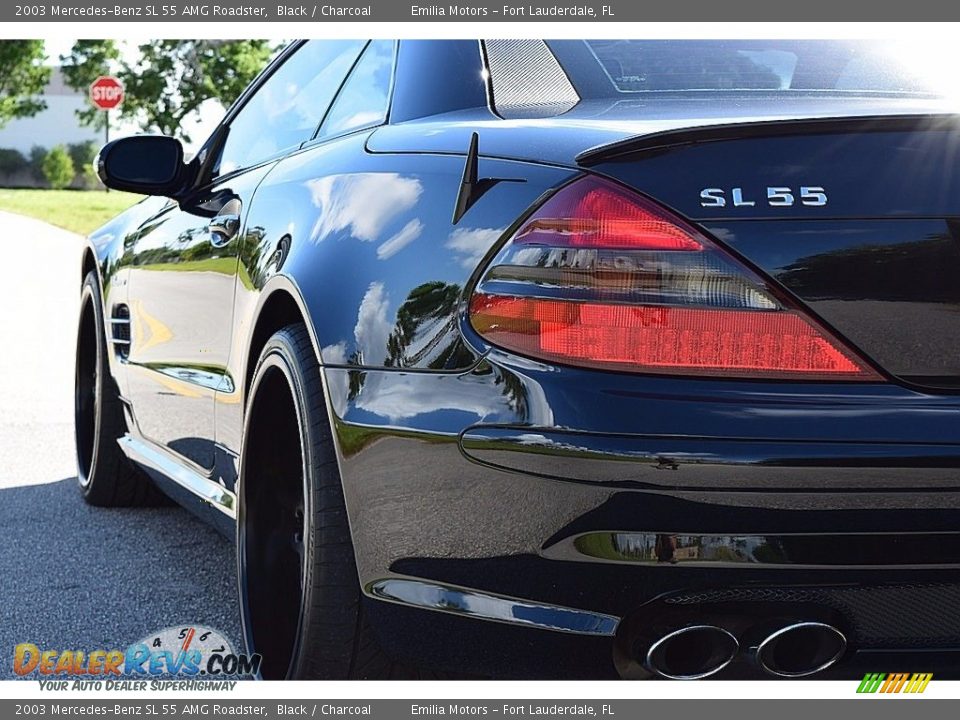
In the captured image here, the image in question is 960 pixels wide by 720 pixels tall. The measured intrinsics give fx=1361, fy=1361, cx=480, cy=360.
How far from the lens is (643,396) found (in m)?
2.00

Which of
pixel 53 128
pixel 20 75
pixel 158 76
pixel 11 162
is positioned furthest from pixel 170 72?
pixel 53 128

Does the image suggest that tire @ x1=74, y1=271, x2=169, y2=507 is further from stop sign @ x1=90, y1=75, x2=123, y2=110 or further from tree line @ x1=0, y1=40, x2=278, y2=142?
tree line @ x1=0, y1=40, x2=278, y2=142

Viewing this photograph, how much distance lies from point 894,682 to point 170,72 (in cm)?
5182

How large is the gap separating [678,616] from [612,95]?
3.49ft

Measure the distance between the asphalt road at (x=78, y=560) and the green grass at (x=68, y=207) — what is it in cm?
2233

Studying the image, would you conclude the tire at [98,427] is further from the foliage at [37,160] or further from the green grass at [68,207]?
the foliage at [37,160]

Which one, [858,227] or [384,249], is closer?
[858,227]

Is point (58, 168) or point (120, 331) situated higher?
point (120, 331)

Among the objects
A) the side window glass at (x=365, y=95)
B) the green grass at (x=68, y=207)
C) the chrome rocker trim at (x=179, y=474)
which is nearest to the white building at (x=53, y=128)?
the green grass at (x=68, y=207)

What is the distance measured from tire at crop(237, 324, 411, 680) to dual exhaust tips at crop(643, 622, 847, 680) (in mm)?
563

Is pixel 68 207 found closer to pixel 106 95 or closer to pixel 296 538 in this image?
pixel 106 95

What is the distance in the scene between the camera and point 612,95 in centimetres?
265
